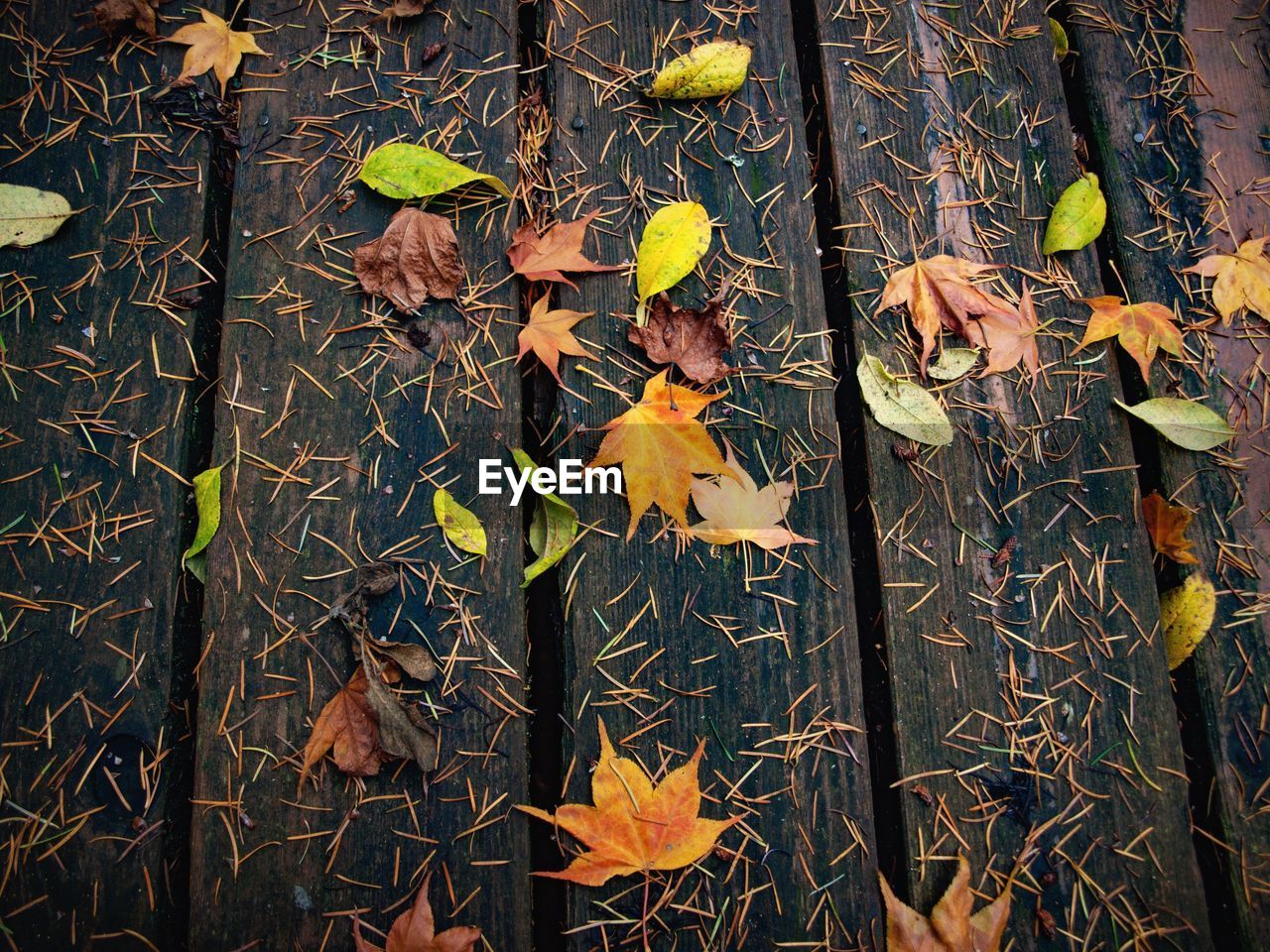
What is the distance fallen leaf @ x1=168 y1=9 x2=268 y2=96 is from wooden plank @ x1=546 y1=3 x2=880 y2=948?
67cm

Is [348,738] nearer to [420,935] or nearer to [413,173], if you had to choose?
[420,935]

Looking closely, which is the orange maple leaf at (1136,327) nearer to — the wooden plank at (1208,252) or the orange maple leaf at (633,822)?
→ the wooden plank at (1208,252)

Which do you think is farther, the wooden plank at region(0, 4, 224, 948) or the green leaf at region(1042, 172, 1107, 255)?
the green leaf at region(1042, 172, 1107, 255)

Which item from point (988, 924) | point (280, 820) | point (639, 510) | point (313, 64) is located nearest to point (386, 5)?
point (313, 64)

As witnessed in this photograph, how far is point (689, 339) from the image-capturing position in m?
1.51

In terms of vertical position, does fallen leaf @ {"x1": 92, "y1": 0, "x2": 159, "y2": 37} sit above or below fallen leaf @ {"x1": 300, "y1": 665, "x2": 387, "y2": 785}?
above

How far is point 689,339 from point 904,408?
0.47 metres

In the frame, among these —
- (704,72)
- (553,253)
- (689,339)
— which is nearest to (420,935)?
(689,339)

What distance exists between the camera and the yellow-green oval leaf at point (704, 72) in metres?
1.59

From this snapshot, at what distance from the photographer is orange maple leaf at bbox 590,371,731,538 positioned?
1.41 metres

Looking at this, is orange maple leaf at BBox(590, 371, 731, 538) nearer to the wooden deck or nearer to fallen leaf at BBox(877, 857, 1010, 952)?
the wooden deck

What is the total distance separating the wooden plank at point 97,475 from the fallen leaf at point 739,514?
102 cm

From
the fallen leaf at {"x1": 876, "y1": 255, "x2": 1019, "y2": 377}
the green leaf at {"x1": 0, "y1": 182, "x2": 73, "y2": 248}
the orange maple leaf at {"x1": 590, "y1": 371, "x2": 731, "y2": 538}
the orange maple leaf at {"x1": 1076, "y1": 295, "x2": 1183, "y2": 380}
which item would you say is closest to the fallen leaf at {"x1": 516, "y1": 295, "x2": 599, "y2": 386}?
the orange maple leaf at {"x1": 590, "y1": 371, "x2": 731, "y2": 538}

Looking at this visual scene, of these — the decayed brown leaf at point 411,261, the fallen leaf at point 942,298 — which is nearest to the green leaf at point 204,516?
the decayed brown leaf at point 411,261
